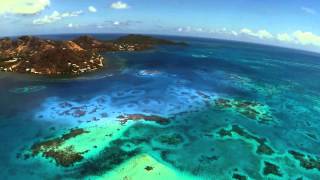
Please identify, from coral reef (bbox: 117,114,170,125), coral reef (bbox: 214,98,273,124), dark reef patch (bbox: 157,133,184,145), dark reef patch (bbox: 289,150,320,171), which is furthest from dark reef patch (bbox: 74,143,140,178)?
coral reef (bbox: 214,98,273,124)

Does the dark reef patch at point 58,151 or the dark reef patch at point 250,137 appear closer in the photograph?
the dark reef patch at point 58,151

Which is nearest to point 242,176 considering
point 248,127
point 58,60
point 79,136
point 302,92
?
point 248,127

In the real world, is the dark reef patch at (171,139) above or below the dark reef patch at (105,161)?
above

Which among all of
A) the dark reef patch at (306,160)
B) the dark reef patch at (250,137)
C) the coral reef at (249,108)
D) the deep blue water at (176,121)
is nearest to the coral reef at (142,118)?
the deep blue water at (176,121)

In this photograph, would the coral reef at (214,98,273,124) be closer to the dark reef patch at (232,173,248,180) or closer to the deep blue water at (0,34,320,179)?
the deep blue water at (0,34,320,179)

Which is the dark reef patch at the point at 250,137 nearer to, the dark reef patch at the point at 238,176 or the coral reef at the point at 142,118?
the dark reef patch at the point at 238,176

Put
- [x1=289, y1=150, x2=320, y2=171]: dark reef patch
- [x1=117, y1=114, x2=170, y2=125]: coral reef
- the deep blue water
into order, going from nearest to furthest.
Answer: the deep blue water → [x1=289, y1=150, x2=320, y2=171]: dark reef patch → [x1=117, y1=114, x2=170, y2=125]: coral reef

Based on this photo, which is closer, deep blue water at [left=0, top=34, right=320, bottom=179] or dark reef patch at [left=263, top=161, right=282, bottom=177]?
dark reef patch at [left=263, top=161, right=282, bottom=177]

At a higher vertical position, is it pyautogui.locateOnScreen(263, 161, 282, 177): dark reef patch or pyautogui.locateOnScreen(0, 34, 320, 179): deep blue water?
pyautogui.locateOnScreen(0, 34, 320, 179): deep blue water

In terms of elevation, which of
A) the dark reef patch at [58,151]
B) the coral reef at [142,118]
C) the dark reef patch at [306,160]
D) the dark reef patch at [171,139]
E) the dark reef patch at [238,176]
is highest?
the coral reef at [142,118]
